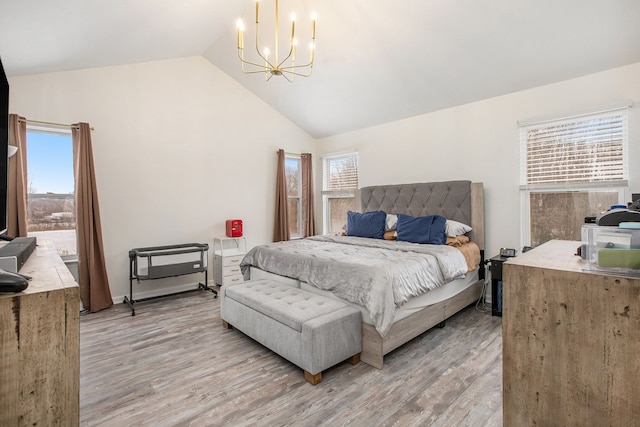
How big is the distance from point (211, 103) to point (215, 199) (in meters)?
1.41

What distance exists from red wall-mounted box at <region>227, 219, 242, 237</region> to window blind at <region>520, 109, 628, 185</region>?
12.3 feet

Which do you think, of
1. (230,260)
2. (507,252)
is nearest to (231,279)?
(230,260)

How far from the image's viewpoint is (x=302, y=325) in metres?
2.30

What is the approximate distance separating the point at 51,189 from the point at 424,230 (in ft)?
14.3

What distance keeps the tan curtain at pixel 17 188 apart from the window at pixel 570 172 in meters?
5.32

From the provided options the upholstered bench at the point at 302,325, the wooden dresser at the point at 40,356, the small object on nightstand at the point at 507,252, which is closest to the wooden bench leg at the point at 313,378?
the upholstered bench at the point at 302,325

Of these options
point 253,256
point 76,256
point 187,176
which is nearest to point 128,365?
point 253,256

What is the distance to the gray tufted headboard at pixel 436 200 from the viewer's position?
390 centimetres

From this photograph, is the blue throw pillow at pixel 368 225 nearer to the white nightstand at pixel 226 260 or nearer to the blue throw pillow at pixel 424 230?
the blue throw pillow at pixel 424 230

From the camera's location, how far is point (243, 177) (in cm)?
512

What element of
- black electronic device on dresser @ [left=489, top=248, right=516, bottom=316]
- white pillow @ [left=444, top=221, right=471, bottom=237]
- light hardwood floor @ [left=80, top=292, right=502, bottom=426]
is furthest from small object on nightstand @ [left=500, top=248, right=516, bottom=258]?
light hardwood floor @ [left=80, top=292, right=502, bottom=426]

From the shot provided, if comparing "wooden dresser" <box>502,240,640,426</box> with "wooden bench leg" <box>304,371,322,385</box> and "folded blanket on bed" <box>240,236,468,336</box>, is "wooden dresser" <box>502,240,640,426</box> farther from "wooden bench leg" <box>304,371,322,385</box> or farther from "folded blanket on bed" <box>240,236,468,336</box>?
"wooden bench leg" <box>304,371,322,385</box>

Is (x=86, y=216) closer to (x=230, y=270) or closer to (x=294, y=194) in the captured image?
(x=230, y=270)

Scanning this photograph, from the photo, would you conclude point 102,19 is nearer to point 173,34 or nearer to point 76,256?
point 173,34
